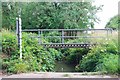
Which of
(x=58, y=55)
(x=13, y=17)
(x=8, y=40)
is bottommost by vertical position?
(x=58, y=55)

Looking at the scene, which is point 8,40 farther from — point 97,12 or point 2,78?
point 97,12

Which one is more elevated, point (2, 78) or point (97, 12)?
point (97, 12)

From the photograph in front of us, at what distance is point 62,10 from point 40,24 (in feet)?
3.90

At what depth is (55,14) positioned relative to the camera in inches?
466

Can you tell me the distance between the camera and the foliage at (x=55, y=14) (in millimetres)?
11664

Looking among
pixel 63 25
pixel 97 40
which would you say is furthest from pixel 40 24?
pixel 97 40

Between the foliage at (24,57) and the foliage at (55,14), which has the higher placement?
the foliage at (55,14)

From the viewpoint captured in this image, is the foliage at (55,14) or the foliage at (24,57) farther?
the foliage at (55,14)

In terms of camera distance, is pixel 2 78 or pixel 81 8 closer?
pixel 2 78

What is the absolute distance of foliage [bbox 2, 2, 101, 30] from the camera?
1166 centimetres

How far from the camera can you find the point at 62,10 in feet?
38.7

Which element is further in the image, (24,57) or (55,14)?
(55,14)

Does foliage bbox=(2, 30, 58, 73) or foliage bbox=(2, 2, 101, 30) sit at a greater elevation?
foliage bbox=(2, 2, 101, 30)

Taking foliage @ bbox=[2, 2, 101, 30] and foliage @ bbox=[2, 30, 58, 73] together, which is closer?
foliage @ bbox=[2, 30, 58, 73]
